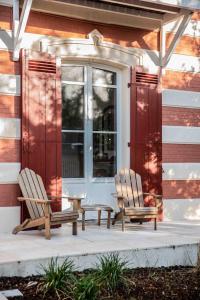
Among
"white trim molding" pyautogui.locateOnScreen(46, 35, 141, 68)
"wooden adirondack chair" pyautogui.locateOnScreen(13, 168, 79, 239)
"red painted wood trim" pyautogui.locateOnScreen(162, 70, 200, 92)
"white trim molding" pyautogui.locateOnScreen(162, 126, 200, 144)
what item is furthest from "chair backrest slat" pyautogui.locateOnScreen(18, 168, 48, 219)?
"red painted wood trim" pyautogui.locateOnScreen(162, 70, 200, 92)

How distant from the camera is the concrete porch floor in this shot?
5008 mm

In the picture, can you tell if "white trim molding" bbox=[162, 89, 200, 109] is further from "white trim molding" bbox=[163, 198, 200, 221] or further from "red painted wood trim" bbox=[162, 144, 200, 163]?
"white trim molding" bbox=[163, 198, 200, 221]

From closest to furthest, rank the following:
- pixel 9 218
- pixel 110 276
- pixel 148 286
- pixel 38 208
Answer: pixel 110 276 → pixel 148 286 → pixel 38 208 → pixel 9 218

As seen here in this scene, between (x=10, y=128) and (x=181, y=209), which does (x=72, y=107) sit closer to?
(x=10, y=128)

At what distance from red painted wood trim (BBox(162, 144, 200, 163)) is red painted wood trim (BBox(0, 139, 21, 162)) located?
255 centimetres

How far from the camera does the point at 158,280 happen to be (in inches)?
187

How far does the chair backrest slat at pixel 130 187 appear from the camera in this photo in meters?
7.52

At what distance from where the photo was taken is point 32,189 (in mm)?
6891

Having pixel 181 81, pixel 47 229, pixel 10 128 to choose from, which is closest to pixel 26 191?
pixel 47 229

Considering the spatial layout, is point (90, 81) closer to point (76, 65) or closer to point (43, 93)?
point (76, 65)

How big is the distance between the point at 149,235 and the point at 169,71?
3104 millimetres

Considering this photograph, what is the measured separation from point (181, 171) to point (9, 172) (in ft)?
10.0

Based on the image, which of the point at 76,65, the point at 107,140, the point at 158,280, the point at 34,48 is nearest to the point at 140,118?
the point at 107,140

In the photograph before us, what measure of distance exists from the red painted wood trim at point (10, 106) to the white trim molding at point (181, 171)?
8.79 feet
